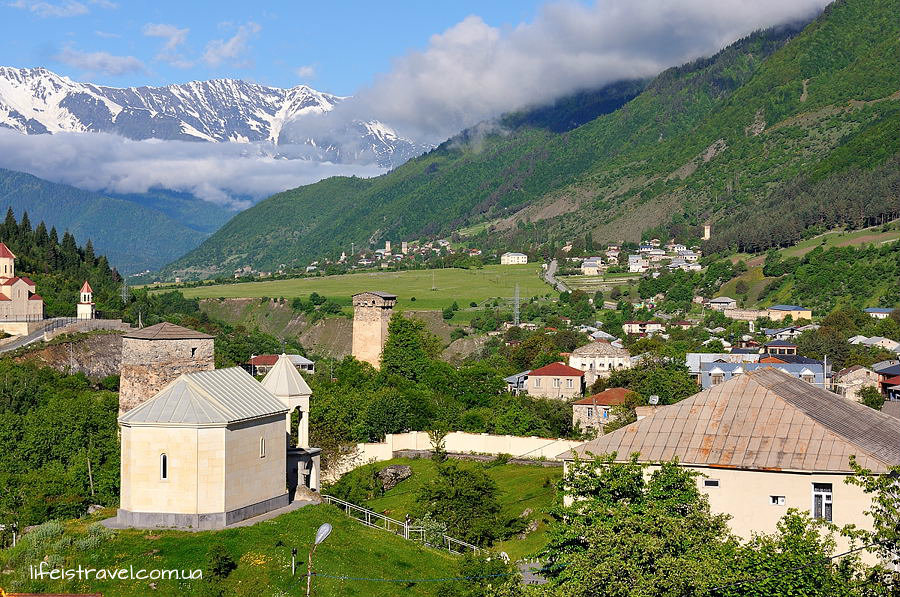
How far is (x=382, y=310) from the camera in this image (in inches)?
3895

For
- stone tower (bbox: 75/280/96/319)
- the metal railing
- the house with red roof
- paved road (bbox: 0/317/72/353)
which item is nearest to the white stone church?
the metal railing

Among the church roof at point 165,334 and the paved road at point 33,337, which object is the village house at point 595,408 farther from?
the paved road at point 33,337

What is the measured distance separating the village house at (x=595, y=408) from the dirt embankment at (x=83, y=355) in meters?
38.3

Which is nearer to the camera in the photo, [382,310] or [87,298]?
[382,310]

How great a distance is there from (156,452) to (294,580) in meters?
6.94

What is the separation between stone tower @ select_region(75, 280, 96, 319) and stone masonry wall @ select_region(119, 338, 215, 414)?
73456 mm

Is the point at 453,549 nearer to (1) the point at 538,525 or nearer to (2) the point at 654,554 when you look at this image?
(1) the point at 538,525

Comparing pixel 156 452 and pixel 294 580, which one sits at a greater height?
pixel 156 452

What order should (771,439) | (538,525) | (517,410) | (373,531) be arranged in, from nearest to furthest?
1. (771,439)
2. (373,531)
3. (538,525)
4. (517,410)

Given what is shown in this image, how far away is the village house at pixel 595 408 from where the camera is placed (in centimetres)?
7562

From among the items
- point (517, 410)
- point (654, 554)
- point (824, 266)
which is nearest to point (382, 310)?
point (517, 410)

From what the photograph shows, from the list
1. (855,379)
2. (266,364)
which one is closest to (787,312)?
(855,379)

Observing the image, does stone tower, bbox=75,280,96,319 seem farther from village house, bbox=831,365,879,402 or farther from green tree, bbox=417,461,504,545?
green tree, bbox=417,461,504,545

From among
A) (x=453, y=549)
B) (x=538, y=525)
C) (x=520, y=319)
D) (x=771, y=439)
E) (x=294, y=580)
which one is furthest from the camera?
(x=520, y=319)
